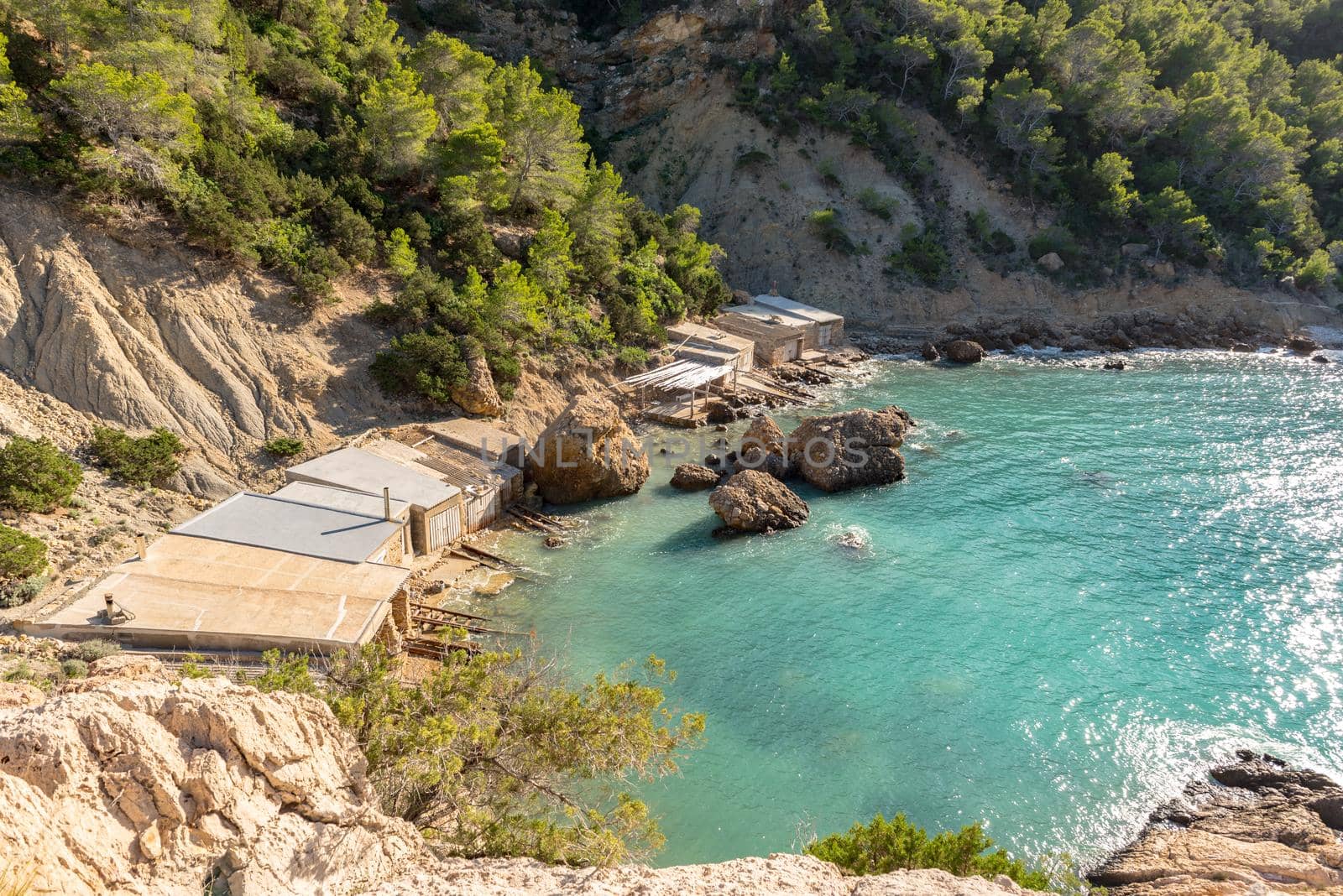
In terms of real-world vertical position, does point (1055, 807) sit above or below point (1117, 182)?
below

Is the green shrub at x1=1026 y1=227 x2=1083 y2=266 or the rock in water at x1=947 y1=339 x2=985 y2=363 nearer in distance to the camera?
the rock in water at x1=947 y1=339 x2=985 y2=363

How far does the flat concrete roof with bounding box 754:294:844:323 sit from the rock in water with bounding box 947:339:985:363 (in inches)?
308

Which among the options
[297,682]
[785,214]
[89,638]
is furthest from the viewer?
[785,214]

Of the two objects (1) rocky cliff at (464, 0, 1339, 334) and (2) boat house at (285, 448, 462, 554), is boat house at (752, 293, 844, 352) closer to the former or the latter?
(1) rocky cliff at (464, 0, 1339, 334)

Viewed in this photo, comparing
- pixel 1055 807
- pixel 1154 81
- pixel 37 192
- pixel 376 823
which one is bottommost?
pixel 1055 807

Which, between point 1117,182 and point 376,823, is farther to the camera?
point 1117,182

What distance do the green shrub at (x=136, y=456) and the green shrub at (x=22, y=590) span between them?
5.35m

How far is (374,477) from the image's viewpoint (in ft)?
81.6

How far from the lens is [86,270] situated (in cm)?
2544

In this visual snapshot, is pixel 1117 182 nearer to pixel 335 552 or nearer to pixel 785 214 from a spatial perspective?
pixel 785 214

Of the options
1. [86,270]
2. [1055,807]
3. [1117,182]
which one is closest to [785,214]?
[1117,182]

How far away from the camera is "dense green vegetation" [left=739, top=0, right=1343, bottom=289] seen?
2329 inches

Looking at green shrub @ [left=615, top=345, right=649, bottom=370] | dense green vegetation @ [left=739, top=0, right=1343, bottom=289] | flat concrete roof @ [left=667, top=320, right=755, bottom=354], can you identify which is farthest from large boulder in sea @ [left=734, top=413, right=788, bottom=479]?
dense green vegetation @ [left=739, top=0, right=1343, bottom=289]

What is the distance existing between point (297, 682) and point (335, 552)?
869 cm
